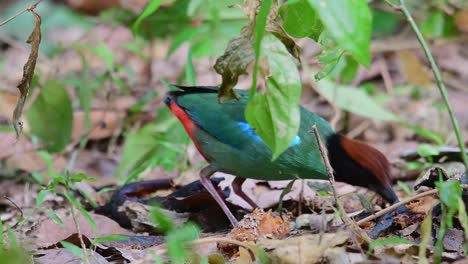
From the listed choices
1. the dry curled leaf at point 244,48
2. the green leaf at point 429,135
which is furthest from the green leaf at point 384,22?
the dry curled leaf at point 244,48

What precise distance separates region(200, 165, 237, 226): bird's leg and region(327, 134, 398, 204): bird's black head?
576 mm

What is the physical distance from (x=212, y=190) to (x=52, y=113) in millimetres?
1768

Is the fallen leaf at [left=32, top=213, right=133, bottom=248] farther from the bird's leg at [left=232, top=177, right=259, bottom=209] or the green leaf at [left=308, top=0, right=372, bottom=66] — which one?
the green leaf at [left=308, top=0, right=372, bottom=66]

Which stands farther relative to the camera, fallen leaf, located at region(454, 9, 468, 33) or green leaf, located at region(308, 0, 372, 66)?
fallen leaf, located at region(454, 9, 468, 33)

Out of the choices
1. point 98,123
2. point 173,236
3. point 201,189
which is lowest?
point 98,123

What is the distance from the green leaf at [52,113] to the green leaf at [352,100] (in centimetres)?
189

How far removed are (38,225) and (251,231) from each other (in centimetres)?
105

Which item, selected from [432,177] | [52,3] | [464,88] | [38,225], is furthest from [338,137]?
[52,3]

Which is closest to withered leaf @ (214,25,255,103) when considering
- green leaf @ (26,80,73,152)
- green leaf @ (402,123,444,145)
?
green leaf @ (402,123,444,145)

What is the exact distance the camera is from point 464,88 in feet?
24.4

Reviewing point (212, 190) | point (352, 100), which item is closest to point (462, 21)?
point (352, 100)

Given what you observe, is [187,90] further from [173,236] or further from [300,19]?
[173,236]

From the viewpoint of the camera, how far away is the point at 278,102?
243cm

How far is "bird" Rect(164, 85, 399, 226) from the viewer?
13.0 ft
